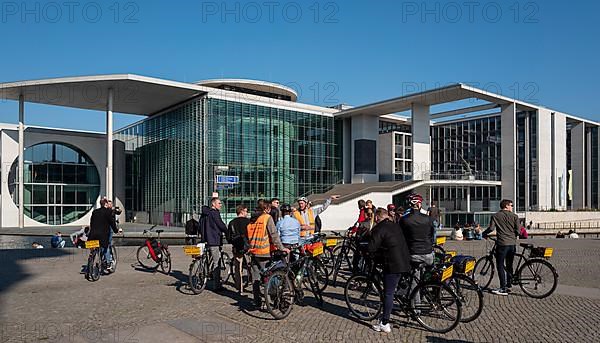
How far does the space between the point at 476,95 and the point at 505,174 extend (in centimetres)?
814

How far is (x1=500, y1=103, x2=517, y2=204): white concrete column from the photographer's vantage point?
139 ft

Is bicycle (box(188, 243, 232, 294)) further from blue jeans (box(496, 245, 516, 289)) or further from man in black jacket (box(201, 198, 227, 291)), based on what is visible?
blue jeans (box(496, 245, 516, 289))

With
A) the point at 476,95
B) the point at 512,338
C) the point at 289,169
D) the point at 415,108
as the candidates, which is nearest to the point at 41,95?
the point at 289,169

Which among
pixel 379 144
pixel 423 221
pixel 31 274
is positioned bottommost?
pixel 31 274

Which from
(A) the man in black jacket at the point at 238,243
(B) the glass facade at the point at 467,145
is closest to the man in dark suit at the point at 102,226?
(A) the man in black jacket at the point at 238,243

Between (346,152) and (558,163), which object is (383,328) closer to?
(346,152)

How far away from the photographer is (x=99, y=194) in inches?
1768

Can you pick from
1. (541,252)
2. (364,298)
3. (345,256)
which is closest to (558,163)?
(345,256)

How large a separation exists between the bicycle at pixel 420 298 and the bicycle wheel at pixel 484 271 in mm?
2750

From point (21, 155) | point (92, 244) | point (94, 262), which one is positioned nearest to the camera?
point (92, 244)

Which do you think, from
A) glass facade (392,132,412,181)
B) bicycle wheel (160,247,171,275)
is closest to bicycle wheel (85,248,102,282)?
bicycle wheel (160,247,171,275)

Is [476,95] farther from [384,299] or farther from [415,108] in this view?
[384,299]

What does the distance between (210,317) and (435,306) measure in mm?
3292

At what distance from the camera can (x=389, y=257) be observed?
6699 mm
